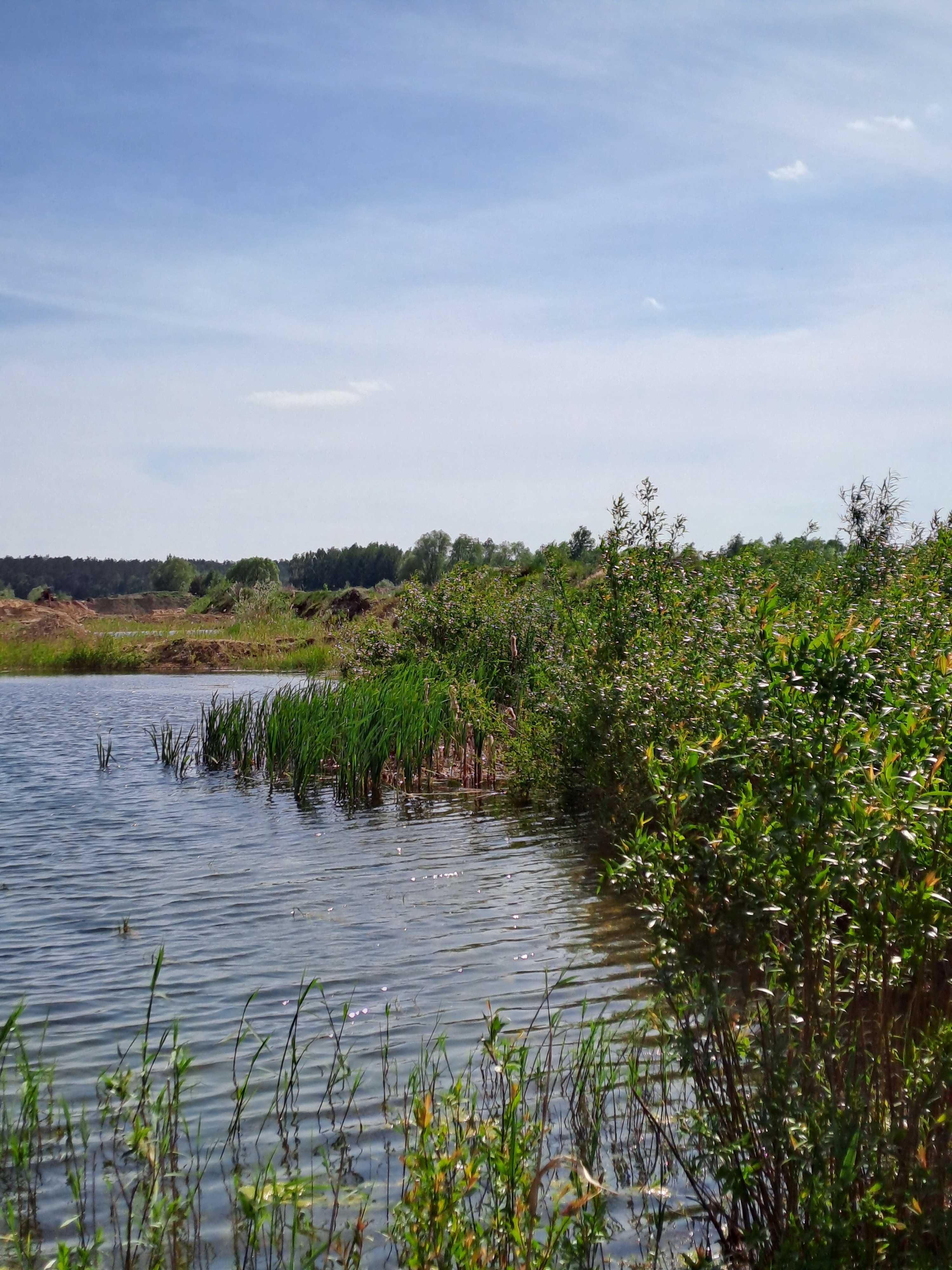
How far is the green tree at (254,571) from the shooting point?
8438cm

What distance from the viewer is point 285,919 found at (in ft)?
27.8

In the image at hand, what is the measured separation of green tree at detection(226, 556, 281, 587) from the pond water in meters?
70.0

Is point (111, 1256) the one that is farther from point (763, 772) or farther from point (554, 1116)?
point (763, 772)

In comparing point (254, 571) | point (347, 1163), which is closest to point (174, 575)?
point (254, 571)

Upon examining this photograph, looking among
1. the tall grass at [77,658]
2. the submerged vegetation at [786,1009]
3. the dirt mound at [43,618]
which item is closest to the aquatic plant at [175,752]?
the submerged vegetation at [786,1009]

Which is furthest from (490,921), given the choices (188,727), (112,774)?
(188,727)

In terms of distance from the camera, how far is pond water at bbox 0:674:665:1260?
6160mm

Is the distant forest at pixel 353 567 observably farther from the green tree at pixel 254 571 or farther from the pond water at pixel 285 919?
the pond water at pixel 285 919

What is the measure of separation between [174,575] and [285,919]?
125 meters

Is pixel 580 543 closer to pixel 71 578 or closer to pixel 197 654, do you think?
pixel 197 654

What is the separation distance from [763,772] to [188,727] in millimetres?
19189

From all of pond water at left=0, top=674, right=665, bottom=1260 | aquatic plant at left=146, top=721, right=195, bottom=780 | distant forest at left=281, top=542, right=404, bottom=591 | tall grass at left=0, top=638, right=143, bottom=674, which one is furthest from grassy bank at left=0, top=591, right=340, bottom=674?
distant forest at left=281, top=542, right=404, bottom=591

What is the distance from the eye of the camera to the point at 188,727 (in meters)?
21.9

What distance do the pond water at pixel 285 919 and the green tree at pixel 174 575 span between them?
4581 inches
